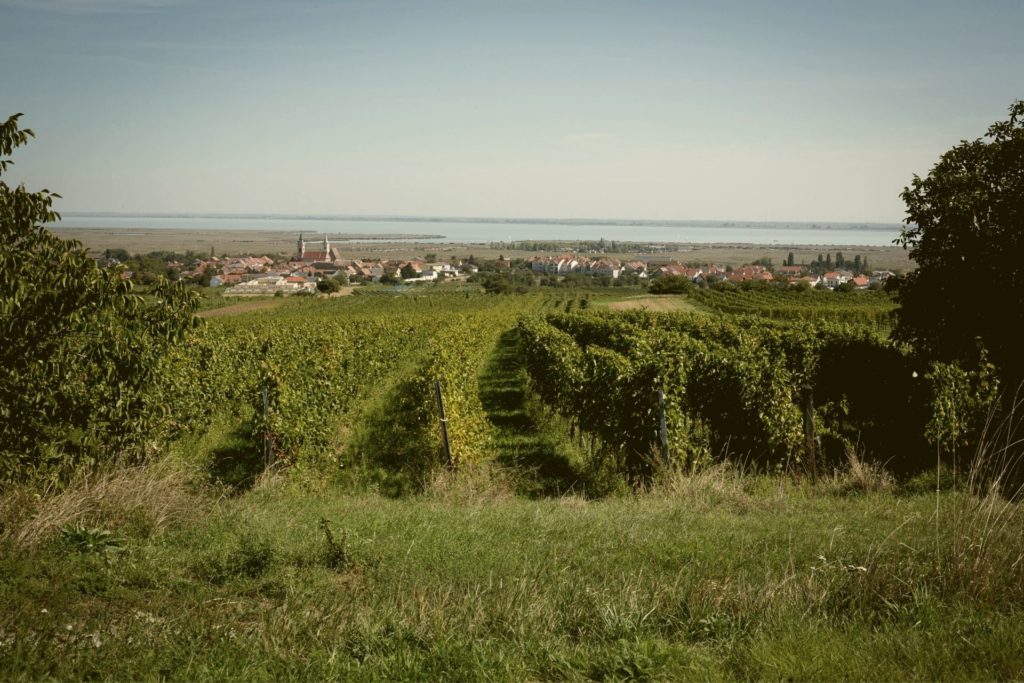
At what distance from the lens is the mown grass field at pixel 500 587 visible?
368 cm

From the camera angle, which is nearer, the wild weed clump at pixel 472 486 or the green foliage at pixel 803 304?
the wild weed clump at pixel 472 486

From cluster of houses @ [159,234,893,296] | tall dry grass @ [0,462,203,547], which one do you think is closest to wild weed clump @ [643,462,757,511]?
tall dry grass @ [0,462,203,547]

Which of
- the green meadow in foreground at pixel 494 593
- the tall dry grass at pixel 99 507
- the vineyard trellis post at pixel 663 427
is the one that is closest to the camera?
the green meadow in foreground at pixel 494 593

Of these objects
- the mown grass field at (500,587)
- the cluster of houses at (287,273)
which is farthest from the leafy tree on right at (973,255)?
the cluster of houses at (287,273)

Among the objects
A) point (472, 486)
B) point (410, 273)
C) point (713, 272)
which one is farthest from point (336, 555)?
point (410, 273)

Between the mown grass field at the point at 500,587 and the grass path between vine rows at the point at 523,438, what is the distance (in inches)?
104

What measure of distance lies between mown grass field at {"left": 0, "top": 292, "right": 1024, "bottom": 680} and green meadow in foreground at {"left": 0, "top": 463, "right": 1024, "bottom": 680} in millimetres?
19

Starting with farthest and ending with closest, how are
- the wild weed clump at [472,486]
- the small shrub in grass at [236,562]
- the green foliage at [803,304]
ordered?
the green foliage at [803,304], the wild weed clump at [472,486], the small shrub in grass at [236,562]

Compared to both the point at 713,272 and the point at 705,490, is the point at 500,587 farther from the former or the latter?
the point at 713,272

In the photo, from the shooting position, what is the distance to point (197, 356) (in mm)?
20875

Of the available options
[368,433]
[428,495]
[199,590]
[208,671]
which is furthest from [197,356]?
[208,671]

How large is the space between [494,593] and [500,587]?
0.24ft

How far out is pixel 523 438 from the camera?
1473cm

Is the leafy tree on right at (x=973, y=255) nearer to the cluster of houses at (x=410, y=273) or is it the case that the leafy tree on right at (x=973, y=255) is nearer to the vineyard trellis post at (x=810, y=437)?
the vineyard trellis post at (x=810, y=437)
